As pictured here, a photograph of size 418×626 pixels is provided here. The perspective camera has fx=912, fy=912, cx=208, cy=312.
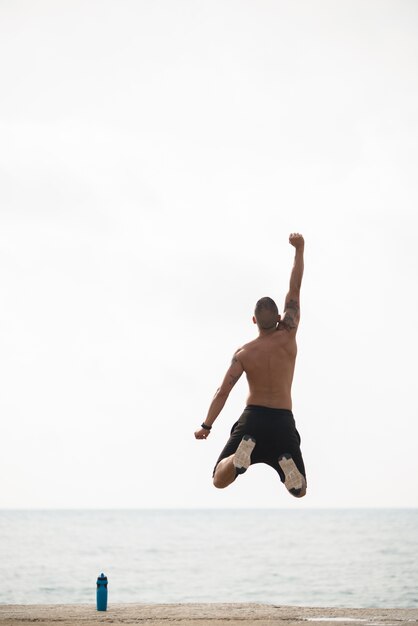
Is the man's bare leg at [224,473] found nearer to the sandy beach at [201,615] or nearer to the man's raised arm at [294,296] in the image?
the man's raised arm at [294,296]

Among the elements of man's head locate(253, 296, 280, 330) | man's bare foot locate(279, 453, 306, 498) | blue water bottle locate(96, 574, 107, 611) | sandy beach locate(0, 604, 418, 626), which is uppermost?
man's head locate(253, 296, 280, 330)

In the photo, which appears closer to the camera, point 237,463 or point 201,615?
point 237,463

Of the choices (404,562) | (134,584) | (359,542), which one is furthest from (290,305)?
(359,542)

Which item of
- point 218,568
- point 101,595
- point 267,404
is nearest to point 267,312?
point 267,404

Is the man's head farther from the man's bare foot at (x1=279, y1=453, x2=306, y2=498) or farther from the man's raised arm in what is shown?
the man's bare foot at (x1=279, y1=453, x2=306, y2=498)

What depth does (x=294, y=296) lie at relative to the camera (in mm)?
11102

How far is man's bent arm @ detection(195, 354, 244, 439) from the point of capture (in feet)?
35.2

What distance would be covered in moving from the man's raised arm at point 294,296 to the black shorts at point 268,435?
1.07 metres

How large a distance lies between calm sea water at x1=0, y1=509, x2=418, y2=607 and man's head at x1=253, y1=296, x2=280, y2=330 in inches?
1069

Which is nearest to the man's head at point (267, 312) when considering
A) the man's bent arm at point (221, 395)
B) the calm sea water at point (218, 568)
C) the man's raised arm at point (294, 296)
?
the man's raised arm at point (294, 296)

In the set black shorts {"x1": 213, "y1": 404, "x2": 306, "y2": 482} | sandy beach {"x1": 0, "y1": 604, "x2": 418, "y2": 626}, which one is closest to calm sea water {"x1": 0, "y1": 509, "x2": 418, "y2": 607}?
sandy beach {"x1": 0, "y1": 604, "x2": 418, "y2": 626}

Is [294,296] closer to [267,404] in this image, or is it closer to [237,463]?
[267,404]

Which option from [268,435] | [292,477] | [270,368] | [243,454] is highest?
[270,368]

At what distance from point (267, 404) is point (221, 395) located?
0.55 meters
